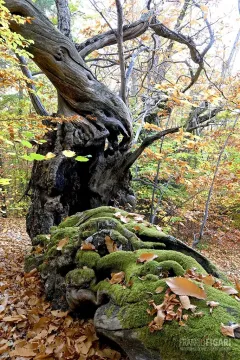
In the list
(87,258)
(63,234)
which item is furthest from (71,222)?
(87,258)

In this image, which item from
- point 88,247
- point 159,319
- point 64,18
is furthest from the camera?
point 64,18

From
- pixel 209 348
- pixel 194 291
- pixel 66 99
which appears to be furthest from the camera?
pixel 66 99

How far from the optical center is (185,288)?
2.15 meters

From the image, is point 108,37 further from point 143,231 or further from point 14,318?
point 14,318

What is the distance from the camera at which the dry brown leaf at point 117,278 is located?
2.62 meters

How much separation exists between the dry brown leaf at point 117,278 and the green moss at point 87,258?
0.37 m

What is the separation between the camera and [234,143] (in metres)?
10.1

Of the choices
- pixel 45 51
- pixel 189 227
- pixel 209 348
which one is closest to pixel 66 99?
pixel 45 51

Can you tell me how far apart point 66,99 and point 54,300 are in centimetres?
400

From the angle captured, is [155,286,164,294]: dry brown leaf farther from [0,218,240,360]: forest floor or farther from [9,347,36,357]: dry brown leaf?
[9,347,36,357]: dry brown leaf

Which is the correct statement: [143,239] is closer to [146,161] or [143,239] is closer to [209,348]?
[209,348]

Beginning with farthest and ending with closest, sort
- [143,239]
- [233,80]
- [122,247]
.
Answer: [233,80]
[143,239]
[122,247]

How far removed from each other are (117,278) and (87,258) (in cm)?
55

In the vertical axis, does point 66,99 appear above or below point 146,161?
above
